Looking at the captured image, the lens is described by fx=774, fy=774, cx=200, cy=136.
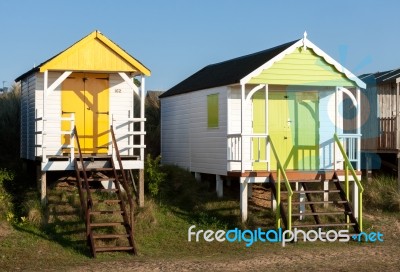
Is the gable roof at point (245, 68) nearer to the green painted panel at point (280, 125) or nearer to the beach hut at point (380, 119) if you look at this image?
the green painted panel at point (280, 125)

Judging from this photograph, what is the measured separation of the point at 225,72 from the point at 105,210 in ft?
20.6

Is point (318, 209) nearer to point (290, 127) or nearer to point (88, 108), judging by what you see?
point (290, 127)

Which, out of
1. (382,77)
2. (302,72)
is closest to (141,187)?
(302,72)

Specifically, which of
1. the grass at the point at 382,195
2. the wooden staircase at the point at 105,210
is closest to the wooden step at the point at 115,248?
the wooden staircase at the point at 105,210

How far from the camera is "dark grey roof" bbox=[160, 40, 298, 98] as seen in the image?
21188mm

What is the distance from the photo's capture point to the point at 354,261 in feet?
54.9

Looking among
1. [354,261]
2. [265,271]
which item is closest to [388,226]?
[354,261]

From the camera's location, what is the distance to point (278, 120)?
21766 millimetres

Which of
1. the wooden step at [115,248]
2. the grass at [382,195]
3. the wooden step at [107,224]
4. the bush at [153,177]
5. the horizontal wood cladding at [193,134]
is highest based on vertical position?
the horizontal wood cladding at [193,134]

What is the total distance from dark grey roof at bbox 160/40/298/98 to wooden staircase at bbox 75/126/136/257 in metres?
3.64

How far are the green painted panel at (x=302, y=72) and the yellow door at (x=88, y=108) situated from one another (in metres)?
4.30

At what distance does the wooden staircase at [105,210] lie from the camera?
57.5ft

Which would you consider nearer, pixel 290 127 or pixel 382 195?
pixel 290 127

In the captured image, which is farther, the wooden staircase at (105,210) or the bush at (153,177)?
the bush at (153,177)
